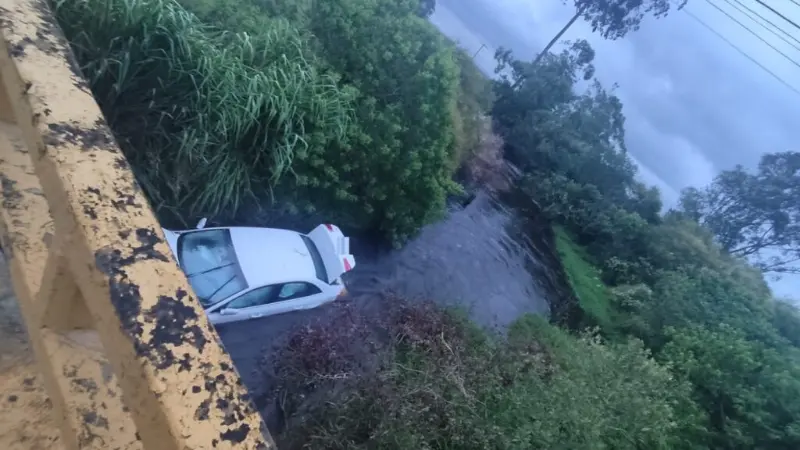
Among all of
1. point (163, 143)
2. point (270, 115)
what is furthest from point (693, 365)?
point (163, 143)

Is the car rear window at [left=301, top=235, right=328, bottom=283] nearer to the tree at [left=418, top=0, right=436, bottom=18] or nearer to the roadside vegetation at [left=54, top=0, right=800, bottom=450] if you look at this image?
the roadside vegetation at [left=54, top=0, right=800, bottom=450]

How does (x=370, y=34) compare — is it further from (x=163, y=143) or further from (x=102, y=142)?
(x=102, y=142)

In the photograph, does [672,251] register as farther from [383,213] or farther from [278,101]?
[278,101]

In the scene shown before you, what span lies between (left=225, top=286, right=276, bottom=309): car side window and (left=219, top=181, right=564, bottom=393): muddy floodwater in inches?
18.7

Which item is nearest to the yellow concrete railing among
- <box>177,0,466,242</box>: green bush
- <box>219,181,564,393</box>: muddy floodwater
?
<box>219,181,564,393</box>: muddy floodwater

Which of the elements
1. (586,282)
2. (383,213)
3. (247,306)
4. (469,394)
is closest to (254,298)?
(247,306)

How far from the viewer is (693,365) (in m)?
7.97

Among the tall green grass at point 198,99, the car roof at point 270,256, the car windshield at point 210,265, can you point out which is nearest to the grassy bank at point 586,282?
the car roof at point 270,256

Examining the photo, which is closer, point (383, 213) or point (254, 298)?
point (254, 298)

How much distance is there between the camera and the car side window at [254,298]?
548 centimetres

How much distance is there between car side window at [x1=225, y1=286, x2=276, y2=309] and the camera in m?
5.48

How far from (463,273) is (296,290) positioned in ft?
15.7

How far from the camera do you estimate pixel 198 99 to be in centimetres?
552

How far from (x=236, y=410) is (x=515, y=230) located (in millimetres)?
12857
